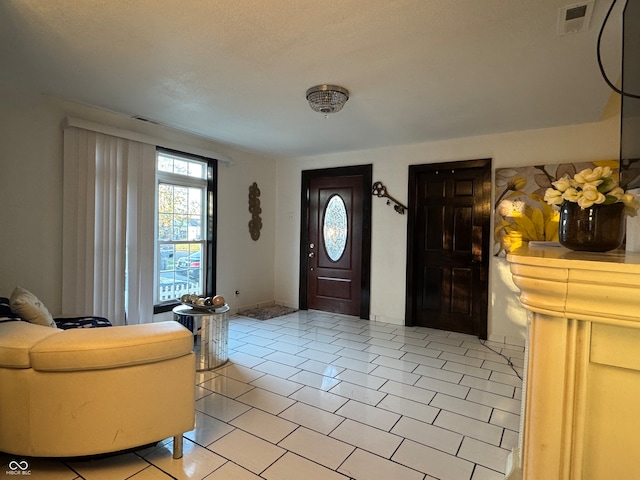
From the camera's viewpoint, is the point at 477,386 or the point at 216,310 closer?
the point at 477,386

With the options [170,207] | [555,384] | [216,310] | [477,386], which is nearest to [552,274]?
[555,384]

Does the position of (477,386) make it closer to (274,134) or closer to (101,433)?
(101,433)

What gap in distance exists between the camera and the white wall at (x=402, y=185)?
3.58 metres

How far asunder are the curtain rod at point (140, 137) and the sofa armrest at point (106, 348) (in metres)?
2.28

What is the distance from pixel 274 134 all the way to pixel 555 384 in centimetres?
381

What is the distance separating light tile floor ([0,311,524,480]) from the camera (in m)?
1.79

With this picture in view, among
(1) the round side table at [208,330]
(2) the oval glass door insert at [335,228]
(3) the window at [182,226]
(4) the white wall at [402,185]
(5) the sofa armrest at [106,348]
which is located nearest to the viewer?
(5) the sofa armrest at [106,348]

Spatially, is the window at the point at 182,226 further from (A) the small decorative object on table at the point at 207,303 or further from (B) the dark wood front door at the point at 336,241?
(B) the dark wood front door at the point at 336,241

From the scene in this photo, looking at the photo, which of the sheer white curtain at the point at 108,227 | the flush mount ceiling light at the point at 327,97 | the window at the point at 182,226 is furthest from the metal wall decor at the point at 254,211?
the flush mount ceiling light at the point at 327,97

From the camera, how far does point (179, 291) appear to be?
4254mm

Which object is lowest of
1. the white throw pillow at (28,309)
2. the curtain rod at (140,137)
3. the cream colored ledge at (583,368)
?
the white throw pillow at (28,309)

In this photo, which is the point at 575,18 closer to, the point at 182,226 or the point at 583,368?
the point at 583,368

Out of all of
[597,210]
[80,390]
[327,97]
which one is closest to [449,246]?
[327,97]

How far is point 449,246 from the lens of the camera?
14.1 ft
